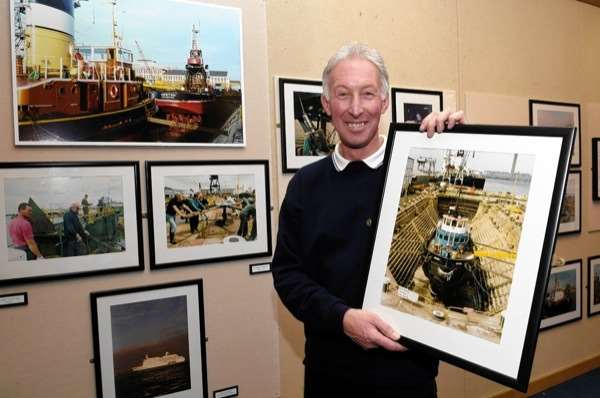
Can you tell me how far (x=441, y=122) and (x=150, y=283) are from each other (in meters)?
1.67

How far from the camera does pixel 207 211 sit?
2.38 m

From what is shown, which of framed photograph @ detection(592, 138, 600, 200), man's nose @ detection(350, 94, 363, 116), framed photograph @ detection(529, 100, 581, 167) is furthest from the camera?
framed photograph @ detection(592, 138, 600, 200)

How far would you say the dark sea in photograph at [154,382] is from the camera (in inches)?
86.0

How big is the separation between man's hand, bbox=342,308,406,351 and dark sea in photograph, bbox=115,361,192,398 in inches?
53.7

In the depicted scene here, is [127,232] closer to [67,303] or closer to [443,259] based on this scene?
[67,303]

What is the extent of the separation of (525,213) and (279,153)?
5.50 feet

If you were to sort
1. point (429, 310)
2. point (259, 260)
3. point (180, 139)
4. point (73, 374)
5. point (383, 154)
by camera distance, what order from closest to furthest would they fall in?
point (429, 310), point (383, 154), point (73, 374), point (180, 139), point (259, 260)

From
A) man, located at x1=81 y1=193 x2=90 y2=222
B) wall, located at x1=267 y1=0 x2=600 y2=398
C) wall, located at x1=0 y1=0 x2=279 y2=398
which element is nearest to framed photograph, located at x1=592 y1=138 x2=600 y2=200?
wall, located at x1=267 y1=0 x2=600 y2=398

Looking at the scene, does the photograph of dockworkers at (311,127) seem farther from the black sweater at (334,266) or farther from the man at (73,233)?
the man at (73,233)

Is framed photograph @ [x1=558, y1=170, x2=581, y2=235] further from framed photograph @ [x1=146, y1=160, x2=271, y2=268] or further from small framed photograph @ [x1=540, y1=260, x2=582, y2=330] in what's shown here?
framed photograph @ [x1=146, y1=160, x2=271, y2=268]

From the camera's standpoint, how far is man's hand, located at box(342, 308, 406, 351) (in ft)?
3.97

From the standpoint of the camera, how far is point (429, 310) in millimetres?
1178

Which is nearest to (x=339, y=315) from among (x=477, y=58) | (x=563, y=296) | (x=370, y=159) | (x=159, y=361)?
(x=370, y=159)

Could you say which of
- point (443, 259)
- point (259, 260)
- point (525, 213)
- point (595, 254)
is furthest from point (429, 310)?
point (595, 254)
